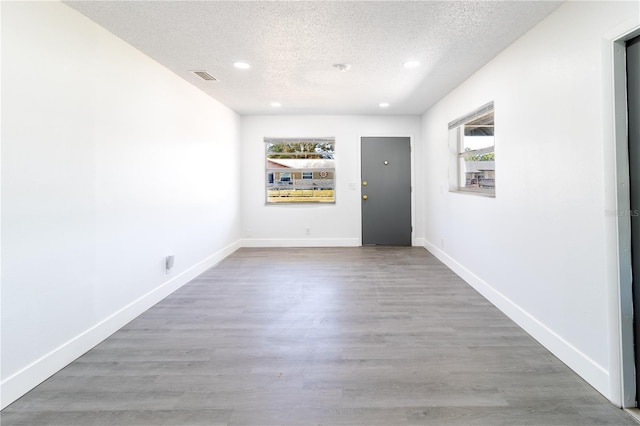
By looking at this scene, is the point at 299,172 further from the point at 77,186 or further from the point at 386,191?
the point at 77,186

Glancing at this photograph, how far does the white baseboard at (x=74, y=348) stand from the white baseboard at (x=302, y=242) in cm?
248

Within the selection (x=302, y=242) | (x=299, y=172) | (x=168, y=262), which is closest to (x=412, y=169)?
(x=299, y=172)

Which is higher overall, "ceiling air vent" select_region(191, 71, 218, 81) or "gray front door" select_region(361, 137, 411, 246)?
"ceiling air vent" select_region(191, 71, 218, 81)

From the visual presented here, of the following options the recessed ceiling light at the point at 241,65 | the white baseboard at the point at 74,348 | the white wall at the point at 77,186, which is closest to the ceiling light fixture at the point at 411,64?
the recessed ceiling light at the point at 241,65

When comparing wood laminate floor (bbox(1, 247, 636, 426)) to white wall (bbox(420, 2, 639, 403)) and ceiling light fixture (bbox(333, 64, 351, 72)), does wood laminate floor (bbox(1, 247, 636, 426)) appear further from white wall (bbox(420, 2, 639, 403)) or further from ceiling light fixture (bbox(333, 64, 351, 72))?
ceiling light fixture (bbox(333, 64, 351, 72))

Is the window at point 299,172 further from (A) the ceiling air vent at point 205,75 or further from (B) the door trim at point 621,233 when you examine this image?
(B) the door trim at point 621,233

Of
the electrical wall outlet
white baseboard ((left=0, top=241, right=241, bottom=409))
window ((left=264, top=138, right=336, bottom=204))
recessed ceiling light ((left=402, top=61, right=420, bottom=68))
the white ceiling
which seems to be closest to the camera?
white baseboard ((left=0, top=241, right=241, bottom=409))

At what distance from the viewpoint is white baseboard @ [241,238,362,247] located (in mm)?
6223

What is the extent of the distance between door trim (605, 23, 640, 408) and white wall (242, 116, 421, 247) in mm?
4390

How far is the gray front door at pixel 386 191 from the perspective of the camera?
617 cm

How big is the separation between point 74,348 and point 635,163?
11.7 feet

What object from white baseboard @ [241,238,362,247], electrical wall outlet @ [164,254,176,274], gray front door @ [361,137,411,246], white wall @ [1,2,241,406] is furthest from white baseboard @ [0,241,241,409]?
gray front door @ [361,137,411,246]

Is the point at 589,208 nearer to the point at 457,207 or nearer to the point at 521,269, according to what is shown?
the point at 521,269

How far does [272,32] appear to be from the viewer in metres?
2.65
